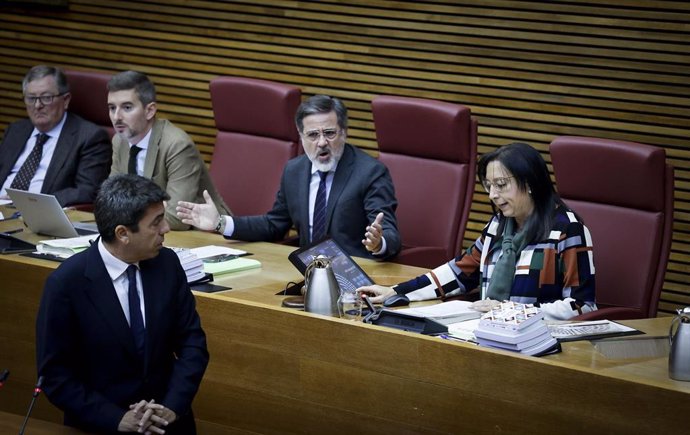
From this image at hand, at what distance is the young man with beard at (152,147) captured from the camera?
17.2ft

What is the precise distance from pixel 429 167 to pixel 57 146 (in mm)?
2096

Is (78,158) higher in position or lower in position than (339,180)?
lower

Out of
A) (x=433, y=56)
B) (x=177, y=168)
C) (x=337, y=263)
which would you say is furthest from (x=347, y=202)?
(x=433, y=56)

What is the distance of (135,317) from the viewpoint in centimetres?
316

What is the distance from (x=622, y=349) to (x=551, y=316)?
0.47 m

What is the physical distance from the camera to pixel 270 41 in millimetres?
6555

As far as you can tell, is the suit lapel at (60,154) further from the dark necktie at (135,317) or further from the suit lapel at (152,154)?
the dark necktie at (135,317)

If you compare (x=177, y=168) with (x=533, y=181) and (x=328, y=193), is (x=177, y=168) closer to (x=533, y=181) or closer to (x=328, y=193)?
(x=328, y=193)

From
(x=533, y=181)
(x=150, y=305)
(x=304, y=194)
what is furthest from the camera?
(x=304, y=194)

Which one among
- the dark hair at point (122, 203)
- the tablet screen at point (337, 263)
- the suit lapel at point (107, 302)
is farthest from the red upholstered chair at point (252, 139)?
the suit lapel at point (107, 302)

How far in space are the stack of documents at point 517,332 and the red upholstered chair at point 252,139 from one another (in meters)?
2.28

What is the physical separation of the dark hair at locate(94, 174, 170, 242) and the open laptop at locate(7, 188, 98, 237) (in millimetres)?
1581

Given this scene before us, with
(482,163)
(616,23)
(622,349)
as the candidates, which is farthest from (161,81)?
(622,349)

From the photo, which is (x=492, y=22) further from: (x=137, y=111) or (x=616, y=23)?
(x=137, y=111)
